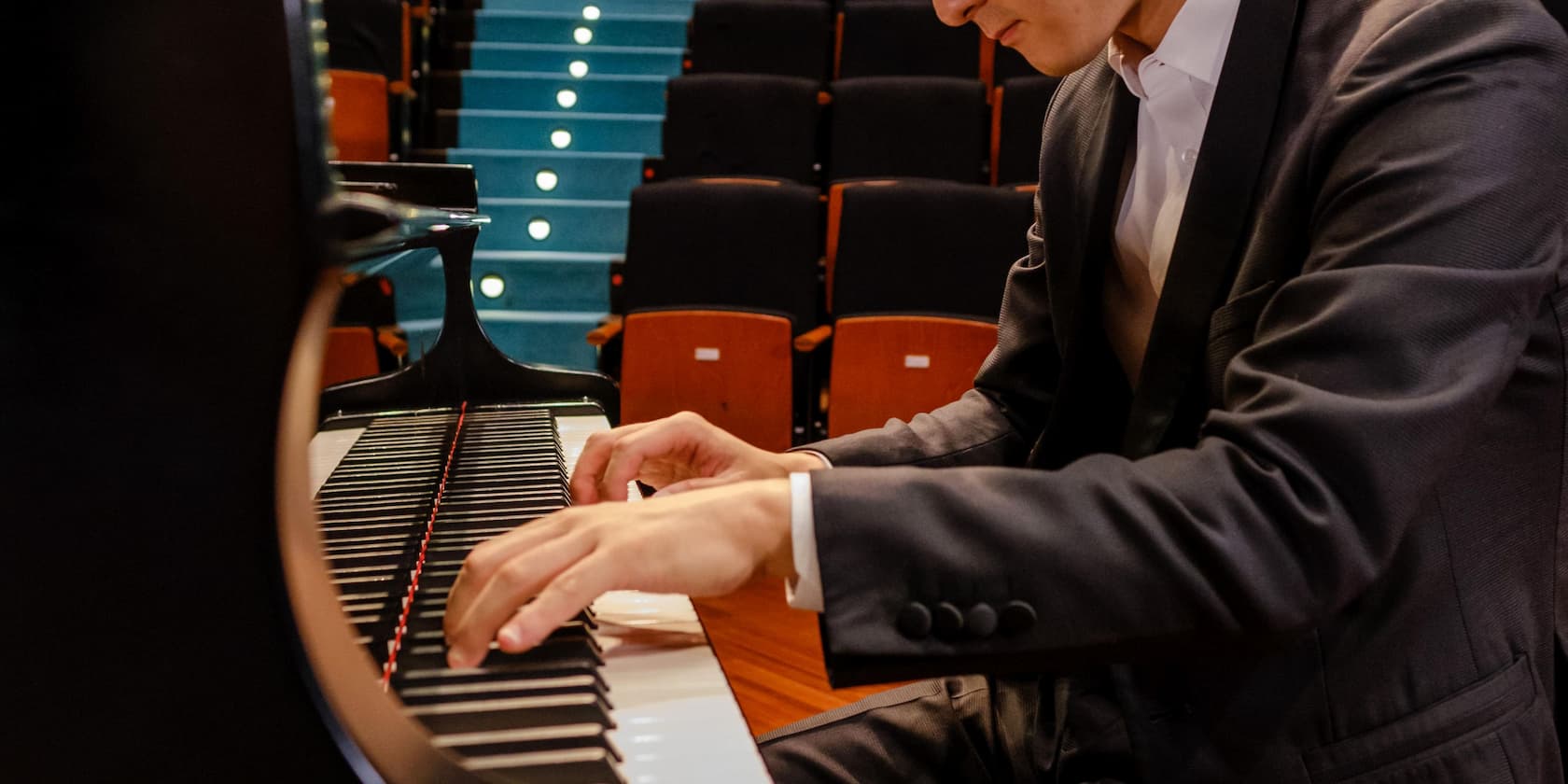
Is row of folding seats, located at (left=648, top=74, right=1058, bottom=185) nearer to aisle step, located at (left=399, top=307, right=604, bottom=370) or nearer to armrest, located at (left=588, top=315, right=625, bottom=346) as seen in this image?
aisle step, located at (left=399, top=307, right=604, bottom=370)

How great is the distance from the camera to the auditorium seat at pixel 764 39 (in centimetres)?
448

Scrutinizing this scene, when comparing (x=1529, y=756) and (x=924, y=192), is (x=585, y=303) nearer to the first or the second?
(x=924, y=192)

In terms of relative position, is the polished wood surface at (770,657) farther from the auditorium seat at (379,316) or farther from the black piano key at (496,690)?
the black piano key at (496,690)

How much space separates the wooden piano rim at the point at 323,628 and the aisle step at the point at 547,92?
453 cm

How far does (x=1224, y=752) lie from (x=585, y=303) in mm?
3352

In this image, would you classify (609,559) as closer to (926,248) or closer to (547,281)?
(926,248)

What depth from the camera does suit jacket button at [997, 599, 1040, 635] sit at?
61cm

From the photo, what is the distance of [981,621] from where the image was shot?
24.1 inches

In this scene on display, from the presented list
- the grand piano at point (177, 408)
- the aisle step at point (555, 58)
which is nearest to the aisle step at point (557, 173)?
the aisle step at point (555, 58)

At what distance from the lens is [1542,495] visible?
0.80 metres

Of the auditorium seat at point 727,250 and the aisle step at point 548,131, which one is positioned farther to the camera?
the aisle step at point 548,131

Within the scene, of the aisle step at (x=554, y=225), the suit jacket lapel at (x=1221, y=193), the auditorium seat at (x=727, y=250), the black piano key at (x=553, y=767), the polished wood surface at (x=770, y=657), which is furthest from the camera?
the aisle step at (x=554, y=225)

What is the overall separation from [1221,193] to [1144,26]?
0.22m

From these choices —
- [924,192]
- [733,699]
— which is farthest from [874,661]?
[924,192]
